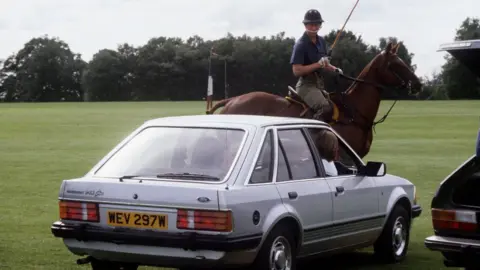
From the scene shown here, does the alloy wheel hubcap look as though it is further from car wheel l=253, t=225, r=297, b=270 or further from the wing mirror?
car wheel l=253, t=225, r=297, b=270

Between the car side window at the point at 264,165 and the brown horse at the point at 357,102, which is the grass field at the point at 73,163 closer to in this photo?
the brown horse at the point at 357,102

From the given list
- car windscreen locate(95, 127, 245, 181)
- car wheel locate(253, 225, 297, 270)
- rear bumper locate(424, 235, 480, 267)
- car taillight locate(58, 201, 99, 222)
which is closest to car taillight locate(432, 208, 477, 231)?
rear bumper locate(424, 235, 480, 267)

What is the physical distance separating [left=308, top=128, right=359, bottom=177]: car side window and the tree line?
249 feet

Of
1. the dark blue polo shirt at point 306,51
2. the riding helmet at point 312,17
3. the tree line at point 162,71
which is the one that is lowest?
the tree line at point 162,71

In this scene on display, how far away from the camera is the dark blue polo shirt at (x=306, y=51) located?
1427 centimetres

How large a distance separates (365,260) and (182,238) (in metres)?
3.64

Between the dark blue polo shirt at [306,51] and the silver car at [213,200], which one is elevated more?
the dark blue polo shirt at [306,51]

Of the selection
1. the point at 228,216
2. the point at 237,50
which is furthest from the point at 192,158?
the point at 237,50

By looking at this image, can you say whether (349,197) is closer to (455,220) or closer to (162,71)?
(455,220)

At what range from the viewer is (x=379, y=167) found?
34.2ft

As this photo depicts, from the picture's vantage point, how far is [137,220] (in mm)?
8422

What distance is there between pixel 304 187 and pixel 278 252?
775 millimetres

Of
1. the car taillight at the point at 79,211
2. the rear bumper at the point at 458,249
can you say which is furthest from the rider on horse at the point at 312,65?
the car taillight at the point at 79,211

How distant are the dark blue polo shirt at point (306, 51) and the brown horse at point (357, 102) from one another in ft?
2.27
